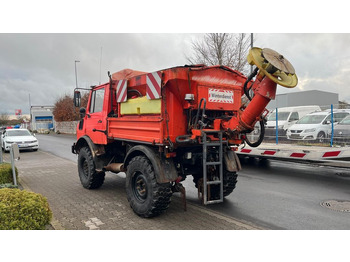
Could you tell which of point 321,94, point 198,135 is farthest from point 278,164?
point 321,94

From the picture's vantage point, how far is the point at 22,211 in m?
3.25

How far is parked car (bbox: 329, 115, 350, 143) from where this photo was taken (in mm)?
9318

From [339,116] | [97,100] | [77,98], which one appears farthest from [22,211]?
[339,116]

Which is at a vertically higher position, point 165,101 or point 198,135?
point 165,101

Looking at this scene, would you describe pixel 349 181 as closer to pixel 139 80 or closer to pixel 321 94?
pixel 139 80

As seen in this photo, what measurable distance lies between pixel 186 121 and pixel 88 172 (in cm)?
328

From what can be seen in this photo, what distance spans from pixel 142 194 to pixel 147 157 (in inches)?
27.8

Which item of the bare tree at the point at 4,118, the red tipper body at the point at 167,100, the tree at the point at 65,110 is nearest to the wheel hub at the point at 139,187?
the red tipper body at the point at 167,100

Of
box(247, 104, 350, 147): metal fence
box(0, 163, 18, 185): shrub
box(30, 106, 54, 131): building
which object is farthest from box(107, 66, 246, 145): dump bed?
box(30, 106, 54, 131): building

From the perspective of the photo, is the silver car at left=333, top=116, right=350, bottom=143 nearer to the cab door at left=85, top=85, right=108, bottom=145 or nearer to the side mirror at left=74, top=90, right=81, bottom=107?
the cab door at left=85, top=85, right=108, bottom=145

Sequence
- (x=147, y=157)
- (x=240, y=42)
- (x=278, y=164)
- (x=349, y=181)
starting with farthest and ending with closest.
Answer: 1. (x=240, y=42)
2. (x=278, y=164)
3. (x=349, y=181)
4. (x=147, y=157)

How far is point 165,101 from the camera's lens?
4.40 metres

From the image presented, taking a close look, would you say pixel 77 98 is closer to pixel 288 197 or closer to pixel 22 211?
pixel 22 211

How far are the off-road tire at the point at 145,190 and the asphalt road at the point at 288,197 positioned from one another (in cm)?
136
